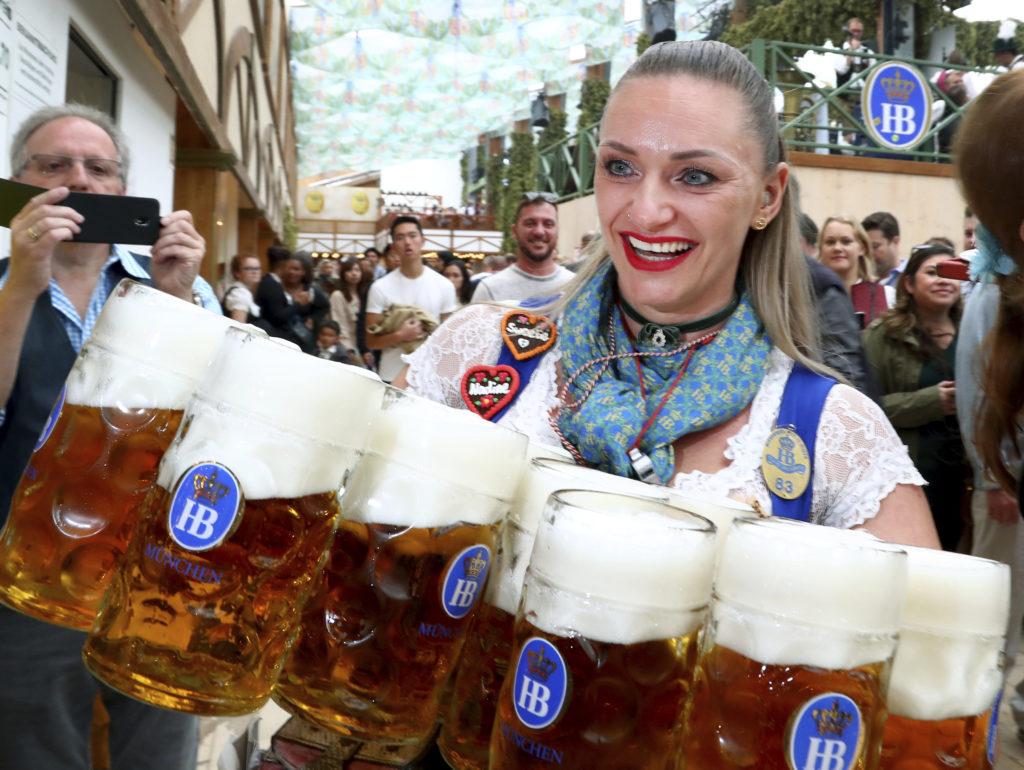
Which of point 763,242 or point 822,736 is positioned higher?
point 763,242

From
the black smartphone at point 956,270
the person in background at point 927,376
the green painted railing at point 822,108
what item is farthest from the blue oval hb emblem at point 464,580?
the green painted railing at point 822,108

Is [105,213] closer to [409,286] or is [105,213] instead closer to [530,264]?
[530,264]

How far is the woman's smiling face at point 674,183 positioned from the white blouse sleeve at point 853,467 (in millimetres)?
248

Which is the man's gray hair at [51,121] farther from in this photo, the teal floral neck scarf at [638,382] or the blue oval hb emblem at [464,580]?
the blue oval hb emblem at [464,580]

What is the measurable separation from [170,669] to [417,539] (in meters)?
0.18

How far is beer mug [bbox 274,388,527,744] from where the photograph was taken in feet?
2.12

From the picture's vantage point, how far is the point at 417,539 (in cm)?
65

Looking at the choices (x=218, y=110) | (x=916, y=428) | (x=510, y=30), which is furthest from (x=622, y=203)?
(x=510, y=30)

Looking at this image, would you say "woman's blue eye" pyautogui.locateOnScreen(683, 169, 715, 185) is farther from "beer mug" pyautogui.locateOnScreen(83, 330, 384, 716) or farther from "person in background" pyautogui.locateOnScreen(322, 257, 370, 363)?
"person in background" pyautogui.locateOnScreen(322, 257, 370, 363)

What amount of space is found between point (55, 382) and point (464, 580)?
1.12 meters

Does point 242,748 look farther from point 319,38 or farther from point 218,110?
point 319,38

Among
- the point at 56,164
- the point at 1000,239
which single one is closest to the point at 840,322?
the point at 1000,239

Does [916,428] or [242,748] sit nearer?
[242,748]

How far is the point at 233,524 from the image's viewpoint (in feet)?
1.95
